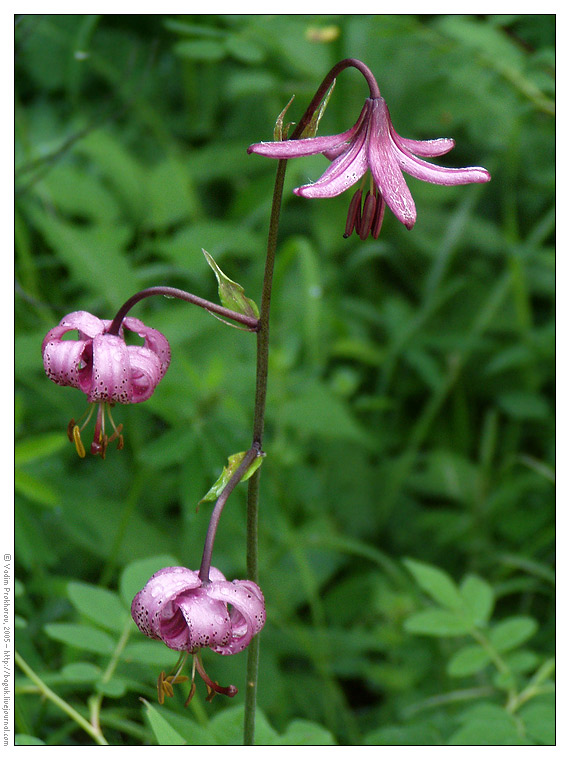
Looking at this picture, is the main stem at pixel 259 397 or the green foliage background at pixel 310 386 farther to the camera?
the green foliage background at pixel 310 386

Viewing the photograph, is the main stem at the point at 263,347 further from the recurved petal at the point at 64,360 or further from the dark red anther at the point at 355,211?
the recurved petal at the point at 64,360

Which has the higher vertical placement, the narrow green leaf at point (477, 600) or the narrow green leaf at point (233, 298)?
the narrow green leaf at point (233, 298)

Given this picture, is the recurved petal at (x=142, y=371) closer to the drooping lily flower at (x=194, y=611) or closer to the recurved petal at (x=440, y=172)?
the drooping lily flower at (x=194, y=611)

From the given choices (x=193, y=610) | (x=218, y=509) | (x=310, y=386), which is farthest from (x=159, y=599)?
(x=310, y=386)

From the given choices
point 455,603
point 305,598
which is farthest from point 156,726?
point 305,598

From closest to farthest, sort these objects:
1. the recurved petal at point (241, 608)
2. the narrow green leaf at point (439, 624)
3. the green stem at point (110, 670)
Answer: the recurved petal at point (241, 608) → the green stem at point (110, 670) → the narrow green leaf at point (439, 624)

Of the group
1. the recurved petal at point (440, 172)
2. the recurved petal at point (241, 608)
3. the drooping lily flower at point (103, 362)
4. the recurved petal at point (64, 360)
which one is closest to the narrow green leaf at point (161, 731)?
the recurved petal at point (241, 608)

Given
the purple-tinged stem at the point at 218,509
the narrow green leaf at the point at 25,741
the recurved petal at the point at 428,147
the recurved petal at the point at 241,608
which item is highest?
the recurved petal at the point at 428,147

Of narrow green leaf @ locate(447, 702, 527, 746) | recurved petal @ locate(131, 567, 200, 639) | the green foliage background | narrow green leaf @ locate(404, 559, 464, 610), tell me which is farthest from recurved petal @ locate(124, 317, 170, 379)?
narrow green leaf @ locate(447, 702, 527, 746)

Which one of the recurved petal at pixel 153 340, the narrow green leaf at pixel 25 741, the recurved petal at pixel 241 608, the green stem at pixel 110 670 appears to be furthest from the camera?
the green stem at pixel 110 670
